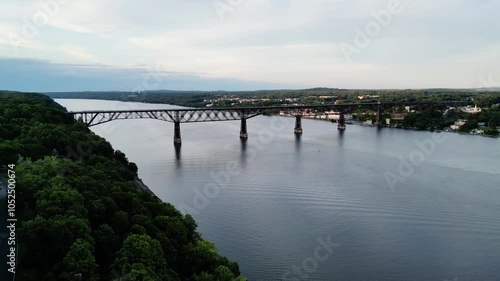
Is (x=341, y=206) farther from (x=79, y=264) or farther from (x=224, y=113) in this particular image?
(x=224, y=113)

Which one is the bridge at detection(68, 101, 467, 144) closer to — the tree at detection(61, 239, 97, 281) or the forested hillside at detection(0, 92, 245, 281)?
the forested hillside at detection(0, 92, 245, 281)

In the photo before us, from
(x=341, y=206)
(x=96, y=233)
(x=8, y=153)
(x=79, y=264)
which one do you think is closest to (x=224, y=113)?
(x=341, y=206)

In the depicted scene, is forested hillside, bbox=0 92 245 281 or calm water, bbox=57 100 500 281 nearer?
forested hillside, bbox=0 92 245 281

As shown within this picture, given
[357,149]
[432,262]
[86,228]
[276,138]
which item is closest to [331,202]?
[432,262]

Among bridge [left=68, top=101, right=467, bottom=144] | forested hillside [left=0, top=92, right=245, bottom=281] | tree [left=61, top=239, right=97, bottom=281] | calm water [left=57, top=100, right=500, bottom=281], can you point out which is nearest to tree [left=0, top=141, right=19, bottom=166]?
forested hillside [left=0, top=92, right=245, bottom=281]

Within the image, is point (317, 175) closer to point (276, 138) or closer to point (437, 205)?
point (437, 205)
